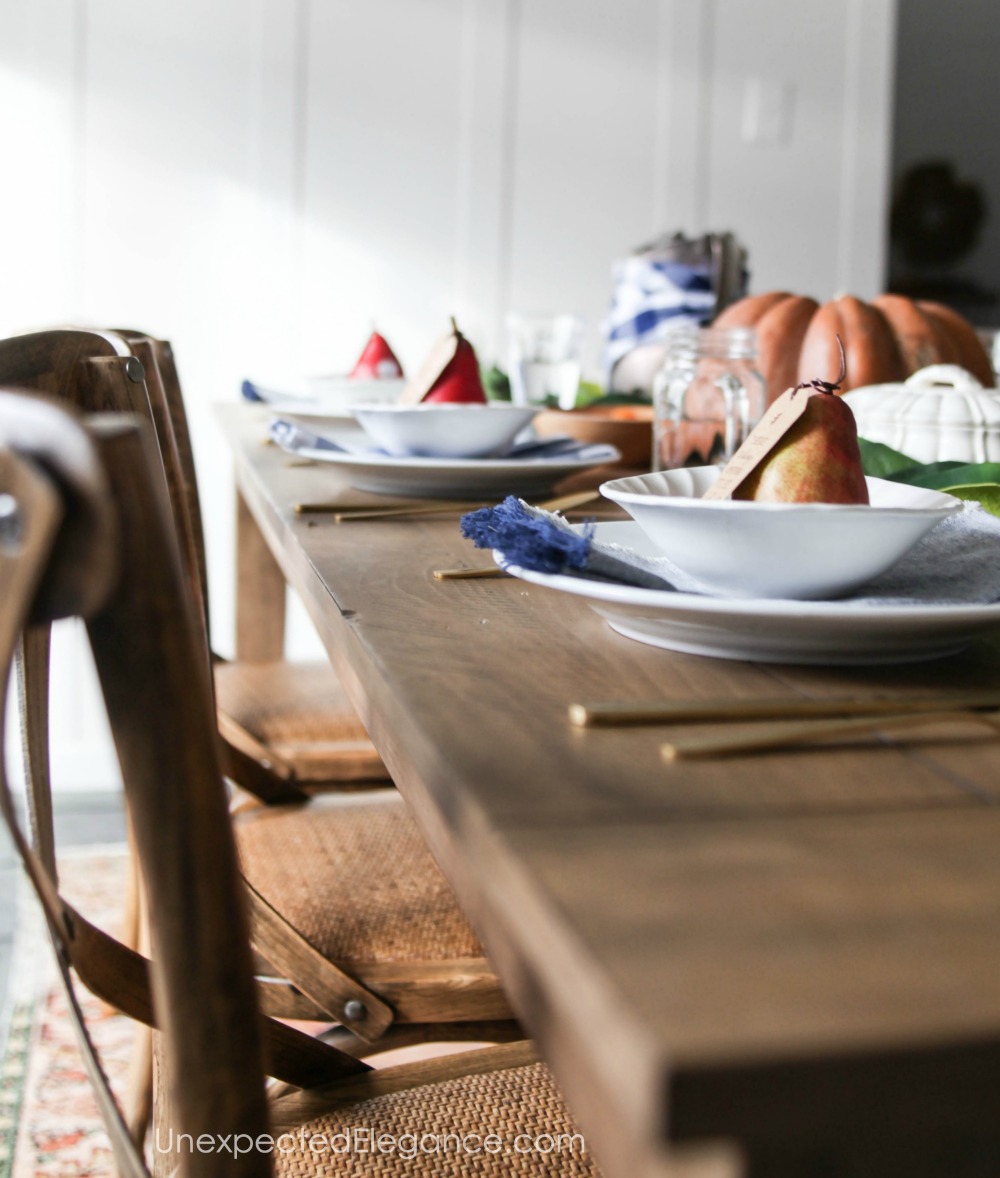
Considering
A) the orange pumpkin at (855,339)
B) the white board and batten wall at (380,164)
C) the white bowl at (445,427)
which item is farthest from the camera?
the white board and batten wall at (380,164)

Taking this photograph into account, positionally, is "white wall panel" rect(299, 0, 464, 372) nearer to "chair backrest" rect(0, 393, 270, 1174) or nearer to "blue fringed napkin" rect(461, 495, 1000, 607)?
"blue fringed napkin" rect(461, 495, 1000, 607)

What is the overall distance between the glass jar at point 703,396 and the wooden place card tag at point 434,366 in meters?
0.20

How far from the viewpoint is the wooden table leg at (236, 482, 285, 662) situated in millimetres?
1986

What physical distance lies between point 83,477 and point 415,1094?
19.0 inches

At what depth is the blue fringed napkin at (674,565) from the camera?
563 millimetres

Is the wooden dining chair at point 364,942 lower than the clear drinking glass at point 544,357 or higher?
lower

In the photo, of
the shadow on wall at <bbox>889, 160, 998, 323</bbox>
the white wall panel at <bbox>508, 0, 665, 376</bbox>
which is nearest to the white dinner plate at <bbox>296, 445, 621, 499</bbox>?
the white wall panel at <bbox>508, 0, 665, 376</bbox>

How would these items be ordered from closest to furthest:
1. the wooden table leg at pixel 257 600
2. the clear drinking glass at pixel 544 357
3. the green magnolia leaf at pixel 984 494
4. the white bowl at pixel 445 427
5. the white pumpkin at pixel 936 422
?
the green magnolia leaf at pixel 984 494, the white pumpkin at pixel 936 422, the white bowl at pixel 445 427, the clear drinking glass at pixel 544 357, the wooden table leg at pixel 257 600

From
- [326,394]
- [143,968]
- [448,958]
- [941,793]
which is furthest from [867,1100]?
[326,394]

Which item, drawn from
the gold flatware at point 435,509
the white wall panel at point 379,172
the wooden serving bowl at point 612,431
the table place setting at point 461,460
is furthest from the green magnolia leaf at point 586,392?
the white wall panel at point 379,172

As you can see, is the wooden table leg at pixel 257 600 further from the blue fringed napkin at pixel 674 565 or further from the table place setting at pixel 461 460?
the blue fringed napkin at pixel 674 565

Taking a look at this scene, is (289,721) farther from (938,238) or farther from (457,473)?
(938,238)

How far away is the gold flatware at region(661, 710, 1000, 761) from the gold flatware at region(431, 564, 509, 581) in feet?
0.97

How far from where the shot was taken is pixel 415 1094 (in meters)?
0.70
